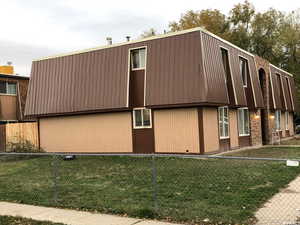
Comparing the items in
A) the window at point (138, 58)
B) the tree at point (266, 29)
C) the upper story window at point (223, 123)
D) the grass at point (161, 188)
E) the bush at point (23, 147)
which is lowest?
the grass at point (161, 188)

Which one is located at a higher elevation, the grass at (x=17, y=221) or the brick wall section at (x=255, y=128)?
the brick wall section at (x=255, y=128)

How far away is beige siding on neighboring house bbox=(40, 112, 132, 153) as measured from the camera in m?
18.5

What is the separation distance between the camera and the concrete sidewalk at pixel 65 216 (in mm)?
6410

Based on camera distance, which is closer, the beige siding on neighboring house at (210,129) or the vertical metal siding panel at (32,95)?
the beige siding on neighboring house at (210,129)

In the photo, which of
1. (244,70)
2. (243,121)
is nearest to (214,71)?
(244,70)

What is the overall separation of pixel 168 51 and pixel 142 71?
6.42 feet

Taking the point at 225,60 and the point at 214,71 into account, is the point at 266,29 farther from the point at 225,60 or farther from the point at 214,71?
the point at 214,71

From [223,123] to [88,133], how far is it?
749cm

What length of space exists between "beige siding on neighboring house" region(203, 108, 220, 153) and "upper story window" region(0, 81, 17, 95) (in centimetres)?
1612

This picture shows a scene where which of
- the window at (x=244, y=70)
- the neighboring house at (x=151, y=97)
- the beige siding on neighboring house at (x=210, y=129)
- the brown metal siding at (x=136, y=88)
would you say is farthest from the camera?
the window at (x=244, y=70)

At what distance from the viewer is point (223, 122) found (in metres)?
18.8

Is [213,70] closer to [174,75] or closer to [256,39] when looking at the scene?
[174,75]

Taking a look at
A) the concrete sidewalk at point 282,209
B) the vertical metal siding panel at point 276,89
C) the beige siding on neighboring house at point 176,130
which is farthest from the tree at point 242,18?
the concrete sidewalk at point 282,209

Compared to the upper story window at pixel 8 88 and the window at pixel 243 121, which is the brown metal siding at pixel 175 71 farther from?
the upper story window at pixel 8 88
